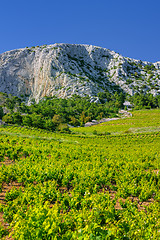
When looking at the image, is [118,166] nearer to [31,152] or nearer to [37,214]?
[37,214]

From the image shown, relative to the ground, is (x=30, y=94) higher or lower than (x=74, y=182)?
higher

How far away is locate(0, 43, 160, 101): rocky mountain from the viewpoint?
136625 millimetres

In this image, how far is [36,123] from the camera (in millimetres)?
64500

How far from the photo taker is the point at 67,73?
14025 cm

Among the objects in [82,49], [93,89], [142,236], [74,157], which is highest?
[82,49]

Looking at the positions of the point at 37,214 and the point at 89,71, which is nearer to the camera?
the point at 37,214

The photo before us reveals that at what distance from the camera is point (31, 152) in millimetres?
18906

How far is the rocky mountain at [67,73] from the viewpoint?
136625 mm

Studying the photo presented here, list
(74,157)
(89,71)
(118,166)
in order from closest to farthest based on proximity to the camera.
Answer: (118,166) < (74,157) < (89,71)

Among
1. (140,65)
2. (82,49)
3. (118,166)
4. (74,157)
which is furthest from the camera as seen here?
(140,65)

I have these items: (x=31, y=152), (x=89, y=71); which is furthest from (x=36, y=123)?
(x=89, y=71)

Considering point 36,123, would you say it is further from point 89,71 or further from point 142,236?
point 89,71

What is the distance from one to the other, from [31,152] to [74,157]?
6.12m

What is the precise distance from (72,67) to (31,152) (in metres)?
145
